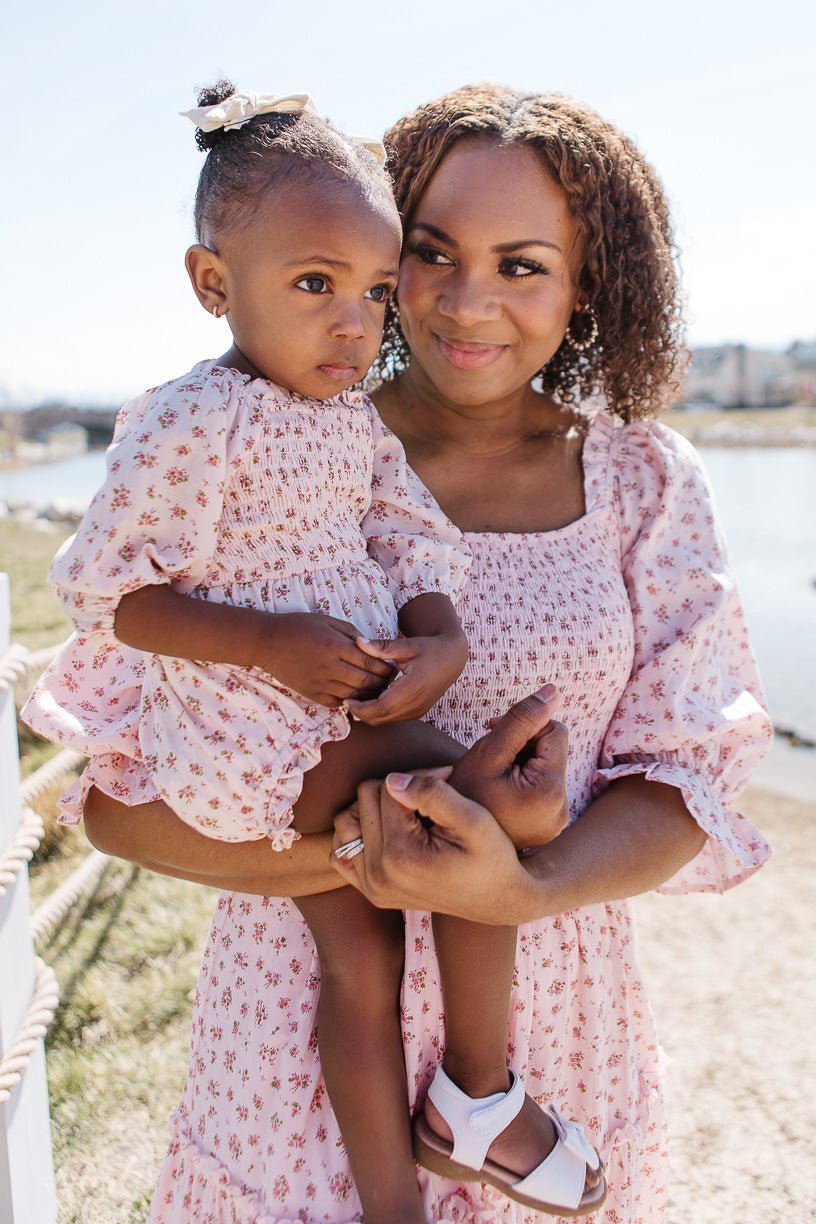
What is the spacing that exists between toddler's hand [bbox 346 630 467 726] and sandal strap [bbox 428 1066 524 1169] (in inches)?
21.2

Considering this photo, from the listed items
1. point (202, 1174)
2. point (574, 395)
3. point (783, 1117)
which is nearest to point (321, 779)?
point (202, 1174)

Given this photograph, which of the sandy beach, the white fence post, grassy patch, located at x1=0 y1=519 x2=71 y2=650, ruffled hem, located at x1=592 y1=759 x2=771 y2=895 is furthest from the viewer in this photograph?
grassy patch, located at x1=0 y1=519 x2=71 y2=650

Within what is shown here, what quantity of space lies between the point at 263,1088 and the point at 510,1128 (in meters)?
0.38

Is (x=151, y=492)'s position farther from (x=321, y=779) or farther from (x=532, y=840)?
(x=532, y=840)

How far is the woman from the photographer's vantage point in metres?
1.56

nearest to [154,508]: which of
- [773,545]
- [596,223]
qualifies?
[596,223]

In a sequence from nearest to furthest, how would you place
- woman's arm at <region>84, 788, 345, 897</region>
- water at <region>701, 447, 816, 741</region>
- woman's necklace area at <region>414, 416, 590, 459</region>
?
1. woman's arm at <region>84, 788, 345, 897</region>
2. woman's necklace area at <region>414, 416, 590, 459</region>
3. water at <region>701, 447, 816, 741</region>

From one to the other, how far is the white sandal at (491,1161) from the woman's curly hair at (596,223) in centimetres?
139

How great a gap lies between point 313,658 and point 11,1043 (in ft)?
3.39

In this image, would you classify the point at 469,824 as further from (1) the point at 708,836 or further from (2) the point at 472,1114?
(1) the point at 708,836

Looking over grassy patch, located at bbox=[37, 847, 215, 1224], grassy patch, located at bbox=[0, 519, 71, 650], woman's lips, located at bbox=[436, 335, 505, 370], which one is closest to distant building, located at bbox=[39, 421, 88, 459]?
grassy patch, located at bbox=[0, 519, 71, 650]

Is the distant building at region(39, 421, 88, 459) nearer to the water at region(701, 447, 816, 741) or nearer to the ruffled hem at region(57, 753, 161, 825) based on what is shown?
the water at region(701, 447, 816, 741)

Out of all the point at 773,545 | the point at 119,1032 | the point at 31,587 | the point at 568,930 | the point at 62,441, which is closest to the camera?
the point at 568,930

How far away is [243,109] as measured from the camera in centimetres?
153
